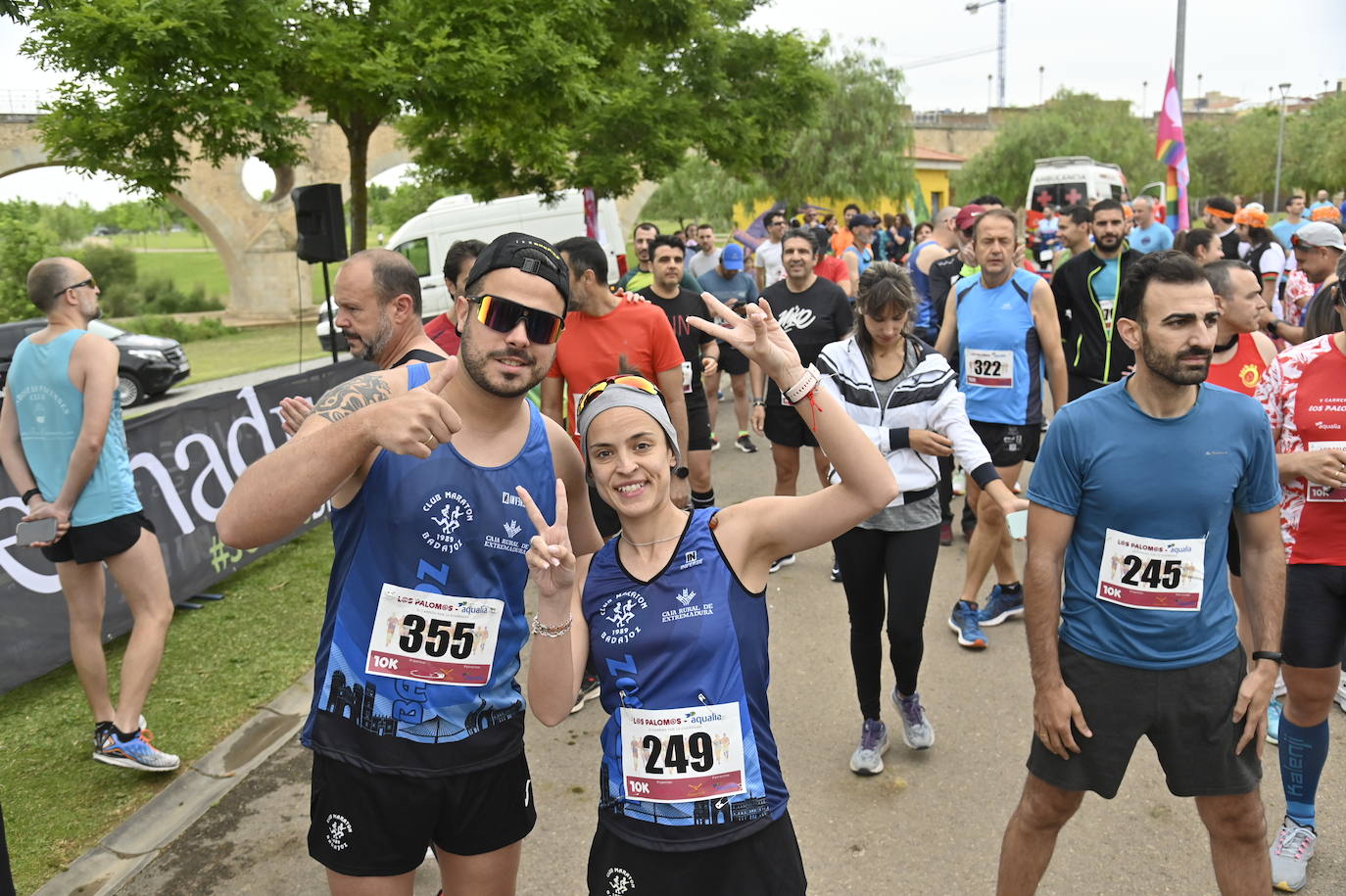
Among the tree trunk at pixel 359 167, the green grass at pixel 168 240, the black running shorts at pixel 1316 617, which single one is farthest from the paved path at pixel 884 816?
the green grass at pixel 168 240

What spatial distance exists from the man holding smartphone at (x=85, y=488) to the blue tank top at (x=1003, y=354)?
14.6ft

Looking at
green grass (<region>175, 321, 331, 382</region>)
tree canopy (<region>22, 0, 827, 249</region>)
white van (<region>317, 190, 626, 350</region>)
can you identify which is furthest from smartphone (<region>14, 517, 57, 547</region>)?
green grass (<region>175, 321, 331, 382</region>)

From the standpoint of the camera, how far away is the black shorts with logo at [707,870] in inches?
89.7

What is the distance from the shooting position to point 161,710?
5.10 m

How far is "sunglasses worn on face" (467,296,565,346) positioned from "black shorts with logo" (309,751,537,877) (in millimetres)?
1071

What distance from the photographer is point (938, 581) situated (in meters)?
6.84

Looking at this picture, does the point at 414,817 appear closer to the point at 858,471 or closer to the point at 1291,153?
the point at 858,471

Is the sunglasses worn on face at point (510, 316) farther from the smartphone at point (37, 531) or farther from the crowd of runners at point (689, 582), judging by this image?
the smartphone at point (37, 531)

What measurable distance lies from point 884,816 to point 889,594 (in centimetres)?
88

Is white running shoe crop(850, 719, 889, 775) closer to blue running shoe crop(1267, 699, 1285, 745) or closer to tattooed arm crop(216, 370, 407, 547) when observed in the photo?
blue running shoe crop(1267, 699, 1285, 745)

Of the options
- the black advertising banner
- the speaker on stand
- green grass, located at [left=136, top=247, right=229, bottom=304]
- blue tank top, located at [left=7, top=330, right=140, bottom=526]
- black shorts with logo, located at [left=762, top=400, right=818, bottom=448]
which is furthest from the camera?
green grass, located at [left=136, top=247, right=229, bottom=304]

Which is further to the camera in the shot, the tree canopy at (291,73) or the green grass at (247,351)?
the green grass at (247,351)

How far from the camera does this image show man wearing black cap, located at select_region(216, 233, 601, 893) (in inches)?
93.0

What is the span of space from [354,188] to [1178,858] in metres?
9.61
